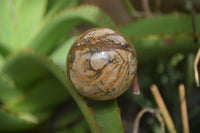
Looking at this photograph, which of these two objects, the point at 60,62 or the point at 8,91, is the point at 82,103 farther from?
the point at 8,91

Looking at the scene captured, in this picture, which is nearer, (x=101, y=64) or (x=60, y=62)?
(x=101, y=64)

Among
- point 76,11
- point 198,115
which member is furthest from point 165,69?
point 76,11

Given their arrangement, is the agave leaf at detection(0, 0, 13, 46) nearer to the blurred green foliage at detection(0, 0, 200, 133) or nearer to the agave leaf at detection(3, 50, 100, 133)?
the blurred green foliage at detection(0, 0, 200, 133)

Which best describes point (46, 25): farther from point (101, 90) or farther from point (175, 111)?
point (175, 111)

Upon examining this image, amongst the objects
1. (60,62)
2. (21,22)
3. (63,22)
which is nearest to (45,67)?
(60,62)

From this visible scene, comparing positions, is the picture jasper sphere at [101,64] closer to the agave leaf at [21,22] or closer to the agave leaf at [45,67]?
the agave leaf at [45,67]

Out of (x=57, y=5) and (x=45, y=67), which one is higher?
(x=57, y=5)
